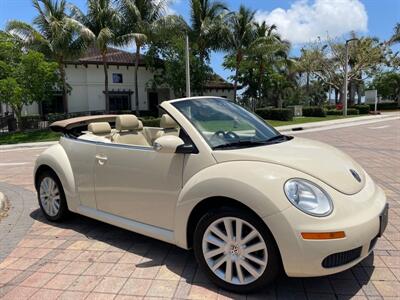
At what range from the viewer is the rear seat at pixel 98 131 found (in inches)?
193

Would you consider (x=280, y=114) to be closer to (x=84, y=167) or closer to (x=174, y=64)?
(x=174, y=64)

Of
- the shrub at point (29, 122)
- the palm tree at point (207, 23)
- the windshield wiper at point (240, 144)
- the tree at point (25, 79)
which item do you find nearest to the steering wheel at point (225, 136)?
the windshield wiper at point (240, 144)

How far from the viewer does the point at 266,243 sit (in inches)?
117

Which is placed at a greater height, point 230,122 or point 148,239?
point 230,122

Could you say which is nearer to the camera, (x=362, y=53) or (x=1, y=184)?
(x=1, y=184)

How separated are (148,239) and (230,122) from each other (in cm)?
164

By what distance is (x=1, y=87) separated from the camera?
71.7 feet

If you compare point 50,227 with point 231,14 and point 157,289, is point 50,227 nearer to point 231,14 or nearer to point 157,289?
point 157,289

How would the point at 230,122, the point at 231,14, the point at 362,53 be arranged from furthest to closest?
the point at 362,53 → the point at 231,14 → the point at 230,122

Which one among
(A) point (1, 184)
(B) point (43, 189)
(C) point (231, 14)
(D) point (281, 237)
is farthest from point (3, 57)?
(D) point (281, 237)

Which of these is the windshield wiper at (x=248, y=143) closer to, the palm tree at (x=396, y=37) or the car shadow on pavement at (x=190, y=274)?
the car shadow on pavement at (x=190, y=274)

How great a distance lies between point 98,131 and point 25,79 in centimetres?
2048

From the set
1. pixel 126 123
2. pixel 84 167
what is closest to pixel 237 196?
pixel 84 167

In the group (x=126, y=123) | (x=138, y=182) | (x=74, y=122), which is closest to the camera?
(x=138, y=182)
